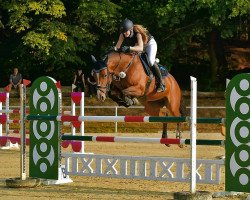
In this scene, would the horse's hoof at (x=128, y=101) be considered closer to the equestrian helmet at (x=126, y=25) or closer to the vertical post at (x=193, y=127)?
the equestrian helmet at (x=126, y=25)

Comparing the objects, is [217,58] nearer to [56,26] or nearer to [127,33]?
[56,26]

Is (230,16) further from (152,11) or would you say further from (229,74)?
(229,74)

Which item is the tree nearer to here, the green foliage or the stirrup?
the green foliage

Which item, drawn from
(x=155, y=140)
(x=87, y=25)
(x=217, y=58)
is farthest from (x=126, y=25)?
(x=217, y=58)

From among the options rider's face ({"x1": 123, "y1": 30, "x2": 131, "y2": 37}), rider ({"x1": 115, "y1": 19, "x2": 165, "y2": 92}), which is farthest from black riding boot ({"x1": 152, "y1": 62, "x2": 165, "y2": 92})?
rider's face ({"x1": 123, "y1": 30, "x2": 131, "y2": 37})

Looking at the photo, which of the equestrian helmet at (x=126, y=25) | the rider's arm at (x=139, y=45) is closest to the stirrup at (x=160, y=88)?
the rider's arm at (x=139, y=45)

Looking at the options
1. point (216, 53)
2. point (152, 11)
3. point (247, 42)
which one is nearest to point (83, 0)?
point (152, 11)

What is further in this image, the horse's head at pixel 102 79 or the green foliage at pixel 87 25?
the green foliage at pixel 87 25

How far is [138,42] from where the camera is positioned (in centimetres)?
1179

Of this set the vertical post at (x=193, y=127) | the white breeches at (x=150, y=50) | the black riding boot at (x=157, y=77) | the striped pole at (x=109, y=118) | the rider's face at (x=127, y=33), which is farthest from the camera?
the black riding boot at (x=157, y=77)

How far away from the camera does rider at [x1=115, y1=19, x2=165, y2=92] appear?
11695 millimetres

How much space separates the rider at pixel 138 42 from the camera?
1170cm

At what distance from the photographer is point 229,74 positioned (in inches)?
1330

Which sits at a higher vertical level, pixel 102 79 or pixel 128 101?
pixel 102 79
